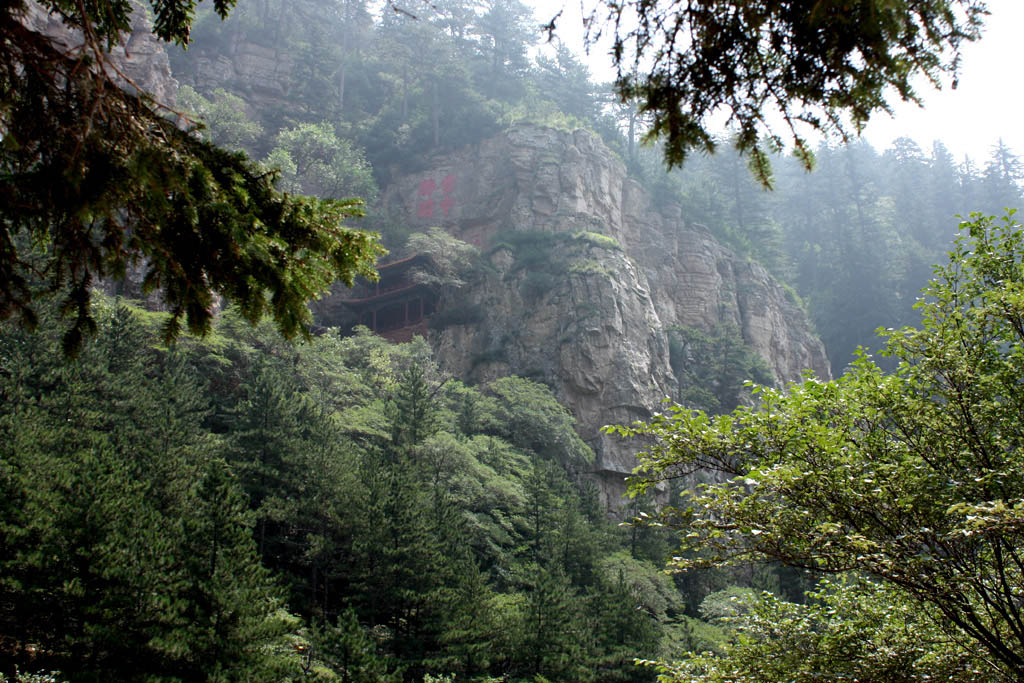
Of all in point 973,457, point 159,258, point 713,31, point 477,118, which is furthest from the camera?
point 477,118

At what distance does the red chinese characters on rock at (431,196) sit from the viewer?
122 feet

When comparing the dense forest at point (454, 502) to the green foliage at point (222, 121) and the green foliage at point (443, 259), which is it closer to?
the green foliage at point (222, 121)

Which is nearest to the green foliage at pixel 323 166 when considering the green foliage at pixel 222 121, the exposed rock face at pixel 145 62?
the green foliage at pixel 222 121

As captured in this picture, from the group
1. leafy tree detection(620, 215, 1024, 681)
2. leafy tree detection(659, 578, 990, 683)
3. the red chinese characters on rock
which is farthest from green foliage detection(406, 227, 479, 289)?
leafy tree detection(620, 215, 1024, 681)

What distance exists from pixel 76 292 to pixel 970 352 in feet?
24.4

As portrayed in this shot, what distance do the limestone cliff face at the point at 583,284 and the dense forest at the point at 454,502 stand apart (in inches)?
77.7

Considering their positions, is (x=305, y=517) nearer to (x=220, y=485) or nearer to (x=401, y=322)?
(x=220, y=485)

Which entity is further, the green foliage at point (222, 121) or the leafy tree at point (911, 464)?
the green foliage at point (222, 121)

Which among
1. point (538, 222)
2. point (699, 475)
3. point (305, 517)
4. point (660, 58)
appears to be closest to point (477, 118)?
point (538, 222)

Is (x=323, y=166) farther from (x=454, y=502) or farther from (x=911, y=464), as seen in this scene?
(x=911, y=464)

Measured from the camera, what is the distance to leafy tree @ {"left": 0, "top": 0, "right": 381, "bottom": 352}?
2971 millimetres

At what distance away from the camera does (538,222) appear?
3419 cm

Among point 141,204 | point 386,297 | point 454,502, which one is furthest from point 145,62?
point 141,204

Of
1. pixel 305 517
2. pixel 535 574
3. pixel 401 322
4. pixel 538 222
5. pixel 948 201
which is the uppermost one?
pixel 948 201
